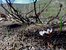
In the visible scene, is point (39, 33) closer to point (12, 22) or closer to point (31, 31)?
point (31, 31)

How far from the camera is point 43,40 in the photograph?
2402 millimetres

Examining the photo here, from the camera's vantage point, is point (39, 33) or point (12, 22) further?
point (12, 22)

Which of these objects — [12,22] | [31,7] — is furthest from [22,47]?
[31,7]

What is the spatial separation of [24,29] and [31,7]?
2.28 ft

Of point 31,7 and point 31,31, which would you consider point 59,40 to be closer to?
point 31,31

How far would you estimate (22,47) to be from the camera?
2.39 m

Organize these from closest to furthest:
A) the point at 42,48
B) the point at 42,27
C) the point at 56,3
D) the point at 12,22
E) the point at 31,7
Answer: the point at 42,48 < the point at 42,27 < the point at 12,22 < the point at 31,7 < the point at 56,3

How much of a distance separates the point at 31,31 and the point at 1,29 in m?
0.36

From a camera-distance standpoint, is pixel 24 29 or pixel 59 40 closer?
pixel 59 40

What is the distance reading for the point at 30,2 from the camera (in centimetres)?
329

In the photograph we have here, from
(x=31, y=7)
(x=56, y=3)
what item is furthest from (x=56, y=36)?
(x=56, y=3)

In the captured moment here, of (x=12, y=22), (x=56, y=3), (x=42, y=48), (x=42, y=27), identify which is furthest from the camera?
(x=56, y=3)

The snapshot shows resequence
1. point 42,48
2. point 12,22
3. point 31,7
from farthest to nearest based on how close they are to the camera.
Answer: point 31,7 → point 12,22 → point 42,48

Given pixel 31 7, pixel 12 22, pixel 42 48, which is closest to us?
pixel 42 48
